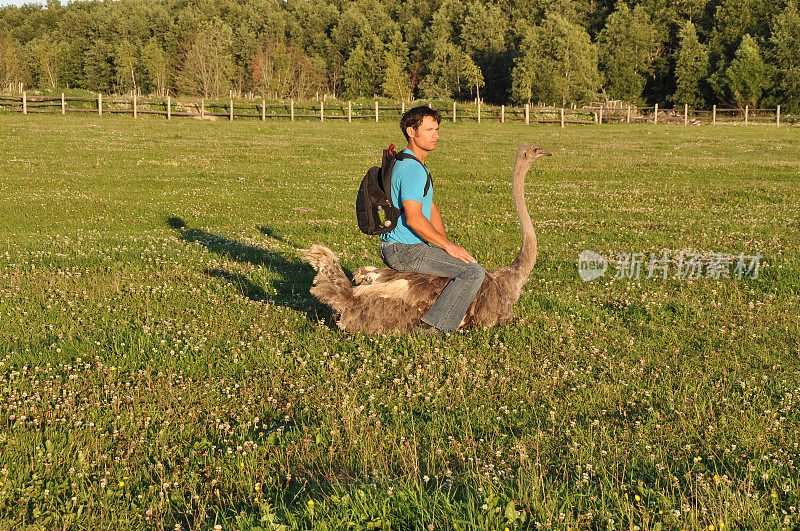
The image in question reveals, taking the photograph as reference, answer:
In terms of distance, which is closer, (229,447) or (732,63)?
(229,447)

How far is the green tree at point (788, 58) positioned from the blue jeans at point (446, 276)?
10418cm

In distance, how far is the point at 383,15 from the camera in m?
148

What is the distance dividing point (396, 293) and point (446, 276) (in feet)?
2.28

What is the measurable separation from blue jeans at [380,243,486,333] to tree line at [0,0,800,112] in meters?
104

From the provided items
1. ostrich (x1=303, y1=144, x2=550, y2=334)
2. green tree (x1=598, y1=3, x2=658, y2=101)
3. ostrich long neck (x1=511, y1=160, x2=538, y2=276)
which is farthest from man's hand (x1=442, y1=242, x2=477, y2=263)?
green tree (x1=598, y1=3, x2=658, y2=101)

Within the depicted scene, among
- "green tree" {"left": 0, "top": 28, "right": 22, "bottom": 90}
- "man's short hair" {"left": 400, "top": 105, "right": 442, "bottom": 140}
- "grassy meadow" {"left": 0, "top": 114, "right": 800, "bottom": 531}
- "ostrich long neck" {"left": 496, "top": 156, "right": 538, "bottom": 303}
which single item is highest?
"green tree" {"left": 0, "top": 28, "right": 22, "bottom": 90}

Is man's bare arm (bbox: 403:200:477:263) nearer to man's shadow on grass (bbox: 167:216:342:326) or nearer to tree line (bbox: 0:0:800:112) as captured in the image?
man's shadow on grass (bbox: 167:216:342:326)

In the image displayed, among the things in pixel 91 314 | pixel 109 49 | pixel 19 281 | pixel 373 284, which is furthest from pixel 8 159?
pixel 109 49

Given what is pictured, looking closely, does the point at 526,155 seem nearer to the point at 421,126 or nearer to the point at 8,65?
the point at 421,126

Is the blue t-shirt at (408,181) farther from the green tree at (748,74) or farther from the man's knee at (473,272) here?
the green tree at (748,74)

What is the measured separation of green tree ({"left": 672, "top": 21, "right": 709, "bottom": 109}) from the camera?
106 meters

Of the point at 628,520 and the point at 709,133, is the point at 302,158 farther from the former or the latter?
the point at 709,133

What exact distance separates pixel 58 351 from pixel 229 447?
332 centimetres
